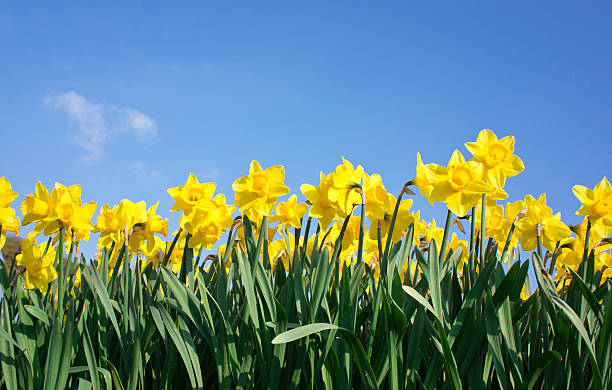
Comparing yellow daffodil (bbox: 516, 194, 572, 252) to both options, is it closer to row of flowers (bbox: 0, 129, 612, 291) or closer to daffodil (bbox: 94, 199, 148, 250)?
row of flowers (bbox: 0, 129, 612, 291)

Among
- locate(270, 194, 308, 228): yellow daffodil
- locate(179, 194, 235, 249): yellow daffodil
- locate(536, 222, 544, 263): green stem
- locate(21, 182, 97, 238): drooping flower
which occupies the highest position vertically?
locate(21, 182, 97, 238): drooping flower

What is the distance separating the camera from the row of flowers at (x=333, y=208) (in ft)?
6.64

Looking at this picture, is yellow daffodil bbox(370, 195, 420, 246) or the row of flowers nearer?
the row of flowers

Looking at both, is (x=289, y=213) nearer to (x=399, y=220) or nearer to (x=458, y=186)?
(x=399, y=220)

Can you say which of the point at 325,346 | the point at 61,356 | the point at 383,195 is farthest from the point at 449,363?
the point at 61,356

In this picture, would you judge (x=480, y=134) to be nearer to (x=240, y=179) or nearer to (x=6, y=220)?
(x=240, y=179)

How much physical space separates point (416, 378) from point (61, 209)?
1904 mm

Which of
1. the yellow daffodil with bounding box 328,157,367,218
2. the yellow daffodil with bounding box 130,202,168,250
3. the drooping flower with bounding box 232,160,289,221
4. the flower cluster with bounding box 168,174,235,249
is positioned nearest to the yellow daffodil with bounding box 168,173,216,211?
the flower cluster with bounding box 168,174,235,249

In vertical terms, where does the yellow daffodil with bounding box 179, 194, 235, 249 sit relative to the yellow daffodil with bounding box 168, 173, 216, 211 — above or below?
below

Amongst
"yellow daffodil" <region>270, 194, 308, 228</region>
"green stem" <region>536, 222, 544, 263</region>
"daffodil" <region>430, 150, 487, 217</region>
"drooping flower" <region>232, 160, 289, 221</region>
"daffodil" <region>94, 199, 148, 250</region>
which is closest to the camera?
"daffodil" <region>430, 150, 487, 217</region>

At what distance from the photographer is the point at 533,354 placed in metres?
1.95

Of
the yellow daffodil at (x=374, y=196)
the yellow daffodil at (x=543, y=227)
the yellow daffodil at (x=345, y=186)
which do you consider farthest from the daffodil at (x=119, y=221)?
the yellow daffodil at (x=543, y=227)

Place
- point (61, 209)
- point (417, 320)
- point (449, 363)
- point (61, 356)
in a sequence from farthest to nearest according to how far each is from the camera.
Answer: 1. point (61, 209)
2. point (61, 356)
3. point (417, 320)
4. point (449, 363)

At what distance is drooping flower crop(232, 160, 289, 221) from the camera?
6.90 feet
